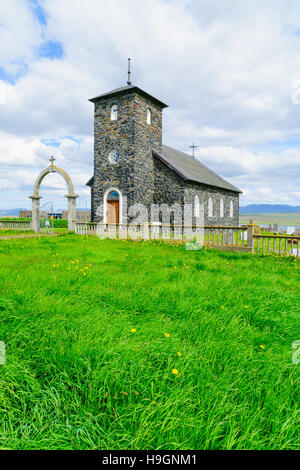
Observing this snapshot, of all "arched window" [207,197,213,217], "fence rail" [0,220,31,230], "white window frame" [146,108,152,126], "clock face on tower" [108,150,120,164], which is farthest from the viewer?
"arched window" [207,197,213,217]

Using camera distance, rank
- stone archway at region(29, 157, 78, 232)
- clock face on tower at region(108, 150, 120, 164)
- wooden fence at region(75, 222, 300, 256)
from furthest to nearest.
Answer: clock face on tower at region(108, 150, 120, 164)
stone archway at region(29, 157, 78, 232)
wooden fence at region(75, 222, 300, 256)

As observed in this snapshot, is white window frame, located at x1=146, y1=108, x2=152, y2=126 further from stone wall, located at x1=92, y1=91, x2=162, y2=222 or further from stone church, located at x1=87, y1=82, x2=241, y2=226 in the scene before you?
stone wall, located at x1=92, y1=91, x2=162, y2=222

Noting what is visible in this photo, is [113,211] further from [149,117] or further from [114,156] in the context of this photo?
[149,117]

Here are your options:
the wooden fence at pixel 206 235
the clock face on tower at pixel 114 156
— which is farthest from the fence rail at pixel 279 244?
the clock face on tower at pixel 114 156

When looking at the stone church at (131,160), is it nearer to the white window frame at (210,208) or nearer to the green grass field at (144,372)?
the white window frame at (210,208)

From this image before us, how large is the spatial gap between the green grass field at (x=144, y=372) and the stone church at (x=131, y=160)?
51.0 ft

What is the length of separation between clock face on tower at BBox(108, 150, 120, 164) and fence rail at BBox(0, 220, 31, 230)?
817 cm

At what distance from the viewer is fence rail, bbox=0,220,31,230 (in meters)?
19.4

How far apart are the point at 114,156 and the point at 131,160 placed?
5.51ft

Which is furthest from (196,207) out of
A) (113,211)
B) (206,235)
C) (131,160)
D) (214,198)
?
(206,235)

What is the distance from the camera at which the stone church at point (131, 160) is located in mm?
18328

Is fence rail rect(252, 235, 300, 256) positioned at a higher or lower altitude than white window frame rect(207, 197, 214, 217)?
lower

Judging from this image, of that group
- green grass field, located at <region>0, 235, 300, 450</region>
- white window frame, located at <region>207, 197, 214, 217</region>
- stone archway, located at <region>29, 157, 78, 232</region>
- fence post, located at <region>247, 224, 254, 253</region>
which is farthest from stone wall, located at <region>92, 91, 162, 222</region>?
green grass field, located at <region>0, 235, 300, 450</region>

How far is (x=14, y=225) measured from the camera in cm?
1958
